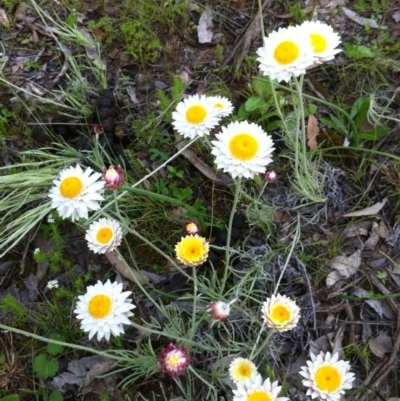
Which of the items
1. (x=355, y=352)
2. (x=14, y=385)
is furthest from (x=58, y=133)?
(x=355, y=352)

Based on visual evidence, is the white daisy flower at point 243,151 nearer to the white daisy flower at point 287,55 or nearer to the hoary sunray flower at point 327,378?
the white daisy flower at point 287,55

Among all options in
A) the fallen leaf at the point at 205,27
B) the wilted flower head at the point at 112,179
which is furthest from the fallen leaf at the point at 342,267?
the fallen leaf at the point at 205,27

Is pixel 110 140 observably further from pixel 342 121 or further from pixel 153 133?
pixel 342 121

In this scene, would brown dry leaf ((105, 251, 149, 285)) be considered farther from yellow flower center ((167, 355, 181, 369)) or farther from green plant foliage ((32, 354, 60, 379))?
yellow flower center ((167, 355, 181, 369))

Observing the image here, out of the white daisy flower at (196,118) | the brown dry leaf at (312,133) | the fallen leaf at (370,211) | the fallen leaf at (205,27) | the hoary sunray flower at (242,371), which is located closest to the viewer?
the hoary sunray flower at (242,371)

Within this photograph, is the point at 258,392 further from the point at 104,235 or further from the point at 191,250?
the point at 104,235

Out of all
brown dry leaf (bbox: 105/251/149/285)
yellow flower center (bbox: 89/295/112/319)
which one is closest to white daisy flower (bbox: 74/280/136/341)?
yellow flower center (bbox: 89/295/112/319)
